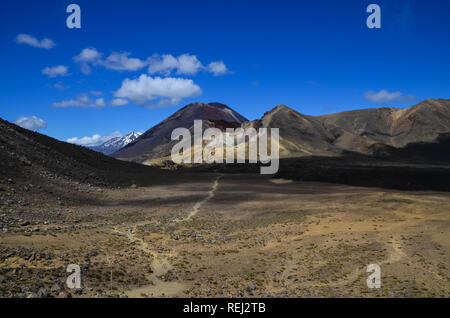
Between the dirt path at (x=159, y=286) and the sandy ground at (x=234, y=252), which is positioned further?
the sandy ground at (x=234, y=252)

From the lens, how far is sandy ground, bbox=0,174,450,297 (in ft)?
45.8

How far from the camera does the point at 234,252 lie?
2039 centimetres

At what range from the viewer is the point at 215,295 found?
1373 centimetres

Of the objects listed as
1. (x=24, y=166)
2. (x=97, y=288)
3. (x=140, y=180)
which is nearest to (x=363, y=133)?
(x=140, y=180)

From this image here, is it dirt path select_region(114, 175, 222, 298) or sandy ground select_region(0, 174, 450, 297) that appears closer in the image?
dirt path select_region(114, 175, 222, 298)

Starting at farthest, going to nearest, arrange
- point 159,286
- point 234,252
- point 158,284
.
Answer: point 234,252 → point 158,284 → point 159,286

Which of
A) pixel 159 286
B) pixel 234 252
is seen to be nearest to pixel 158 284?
pixel 159 286

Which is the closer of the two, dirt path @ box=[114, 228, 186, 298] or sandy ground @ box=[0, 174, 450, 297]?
dirt path @ box=[114, 228, 186, 298]

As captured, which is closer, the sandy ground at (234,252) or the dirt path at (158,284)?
the dirt path at (158,284)

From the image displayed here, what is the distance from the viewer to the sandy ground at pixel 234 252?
1395cm

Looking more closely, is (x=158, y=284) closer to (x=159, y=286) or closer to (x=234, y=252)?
(x=159, y=286)
